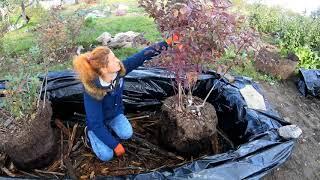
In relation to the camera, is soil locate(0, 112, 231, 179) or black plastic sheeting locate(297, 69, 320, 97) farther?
black plastic sheeting locate(297, 69, 320, 97)

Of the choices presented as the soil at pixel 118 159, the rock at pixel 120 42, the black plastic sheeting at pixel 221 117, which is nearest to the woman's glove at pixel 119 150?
the soil at pixel 118 159

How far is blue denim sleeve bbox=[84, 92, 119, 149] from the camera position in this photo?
2.65 m

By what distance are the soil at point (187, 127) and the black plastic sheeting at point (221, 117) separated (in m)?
0.33

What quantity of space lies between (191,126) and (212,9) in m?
1.00

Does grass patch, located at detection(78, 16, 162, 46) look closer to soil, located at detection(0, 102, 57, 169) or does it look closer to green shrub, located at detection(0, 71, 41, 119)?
green shrub, located at detection(0, 71, 41, 119)

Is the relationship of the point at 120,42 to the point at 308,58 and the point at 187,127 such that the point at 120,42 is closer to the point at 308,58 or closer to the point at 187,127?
the point at 187,127

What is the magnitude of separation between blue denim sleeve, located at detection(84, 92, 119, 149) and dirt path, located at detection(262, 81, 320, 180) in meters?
1.49

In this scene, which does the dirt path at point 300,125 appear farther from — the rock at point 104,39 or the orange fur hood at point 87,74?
the rock at point 104,39

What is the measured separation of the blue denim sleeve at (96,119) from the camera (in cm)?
265

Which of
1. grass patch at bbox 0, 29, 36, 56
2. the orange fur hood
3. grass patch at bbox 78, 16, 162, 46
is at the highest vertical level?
the orange fur hood

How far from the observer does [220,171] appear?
240cm

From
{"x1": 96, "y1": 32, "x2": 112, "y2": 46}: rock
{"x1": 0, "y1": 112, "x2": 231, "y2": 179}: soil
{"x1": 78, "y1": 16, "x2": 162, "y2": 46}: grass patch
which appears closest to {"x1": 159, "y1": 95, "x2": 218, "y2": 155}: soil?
{"x1": 0, "y1": 112, "x2": 231, "y2": 179}: soil

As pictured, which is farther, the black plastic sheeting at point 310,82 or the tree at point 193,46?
the black plastic sheeting at point 310,82

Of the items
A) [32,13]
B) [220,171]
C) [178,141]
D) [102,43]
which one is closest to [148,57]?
[178,141]
